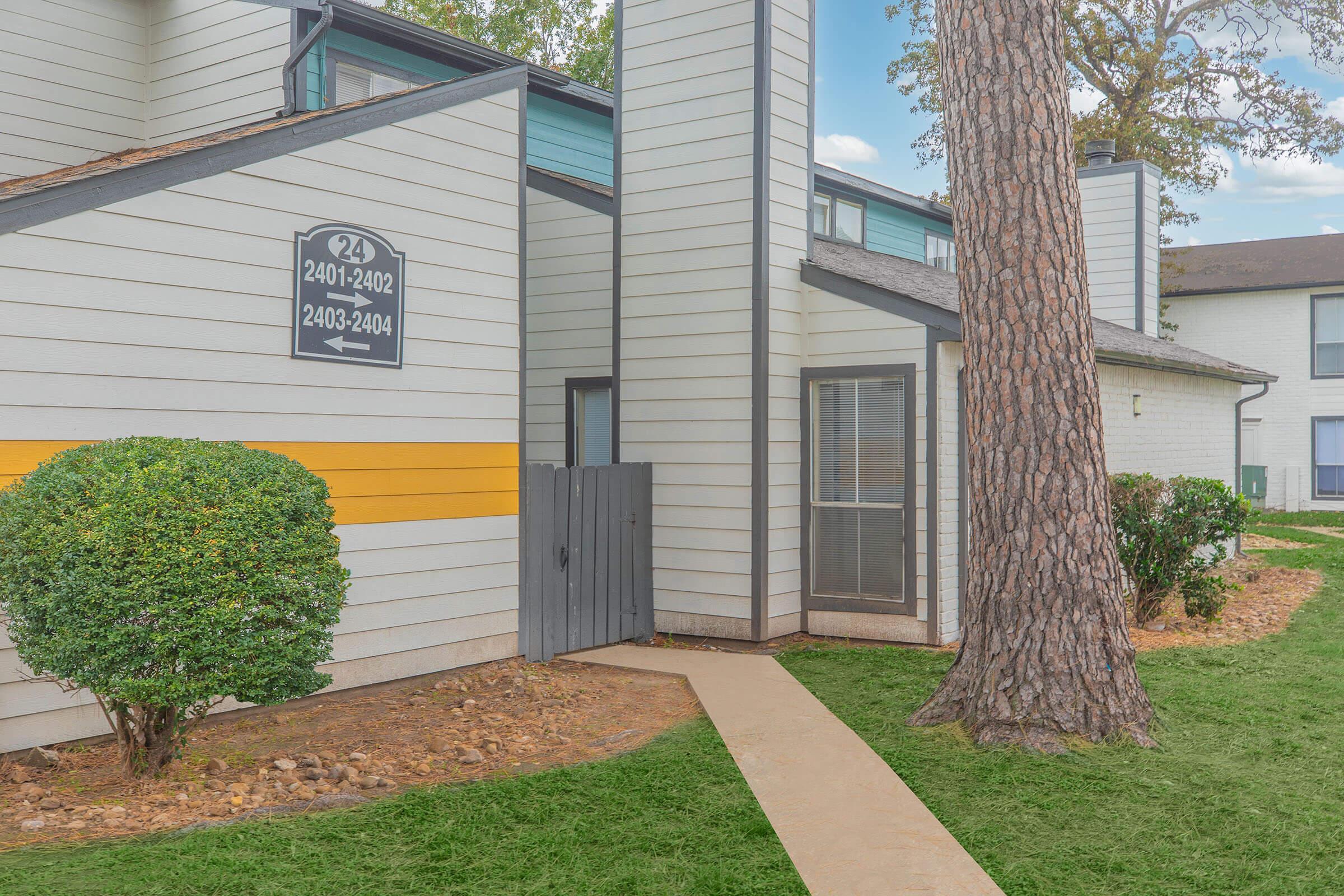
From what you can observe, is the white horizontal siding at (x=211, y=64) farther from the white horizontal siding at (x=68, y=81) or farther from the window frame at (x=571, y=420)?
the window frame at (x=571, y=420)

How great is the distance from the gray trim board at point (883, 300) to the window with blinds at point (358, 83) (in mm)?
4133

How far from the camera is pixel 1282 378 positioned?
24891mm

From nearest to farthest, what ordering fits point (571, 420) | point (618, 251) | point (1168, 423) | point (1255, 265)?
point (618, 251), point (571, 420), point (1168, 423), point (1255, 265)

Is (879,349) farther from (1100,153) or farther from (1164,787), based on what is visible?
(1100,153)

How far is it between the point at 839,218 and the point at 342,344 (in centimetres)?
1009

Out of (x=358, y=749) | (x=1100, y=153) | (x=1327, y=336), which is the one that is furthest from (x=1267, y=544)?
(x=358, y=749)

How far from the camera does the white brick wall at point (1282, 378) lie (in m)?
24.7

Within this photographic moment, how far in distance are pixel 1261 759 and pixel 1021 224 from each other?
122 inches

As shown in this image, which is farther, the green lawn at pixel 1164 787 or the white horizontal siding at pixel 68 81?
the white horizontal siding at pixel 68 81

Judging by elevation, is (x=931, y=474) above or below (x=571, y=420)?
below

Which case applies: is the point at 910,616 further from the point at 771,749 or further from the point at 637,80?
the point at 637,80

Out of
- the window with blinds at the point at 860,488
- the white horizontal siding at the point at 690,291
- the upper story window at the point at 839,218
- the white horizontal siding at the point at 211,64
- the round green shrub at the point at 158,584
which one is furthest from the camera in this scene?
the upper story window at the point at 839,218

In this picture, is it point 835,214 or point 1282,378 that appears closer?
point 835,214

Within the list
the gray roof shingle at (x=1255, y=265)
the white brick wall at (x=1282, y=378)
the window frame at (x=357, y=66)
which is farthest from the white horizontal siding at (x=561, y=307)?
the white brick wall at (x=1282, y=378)
